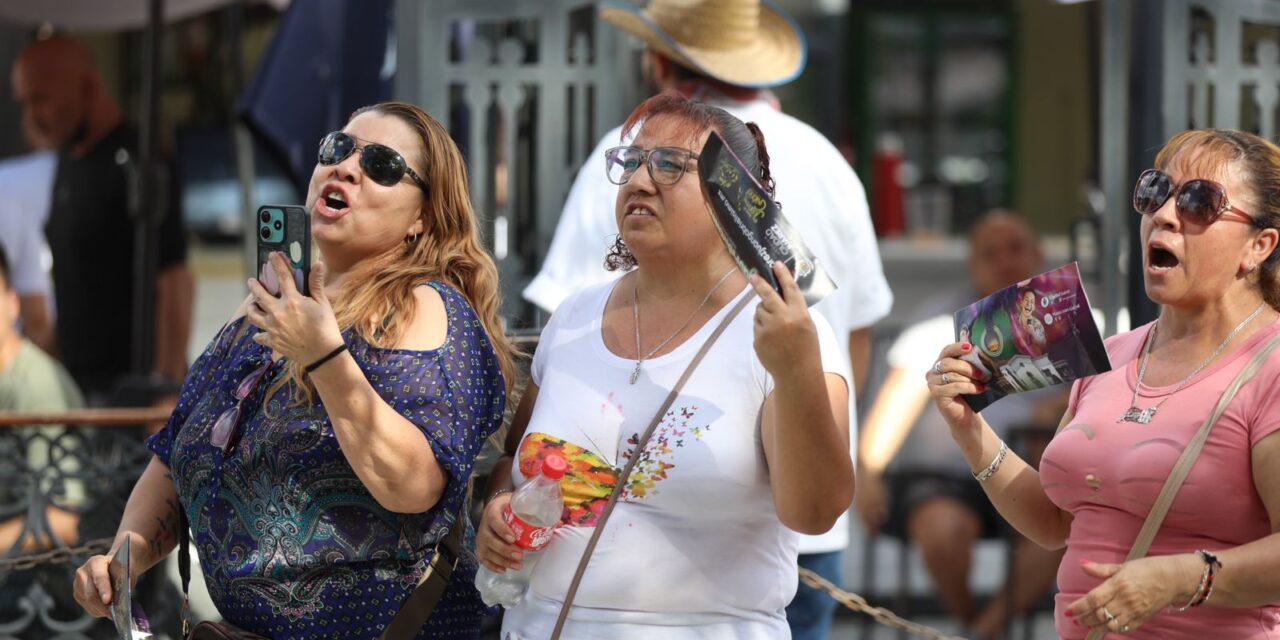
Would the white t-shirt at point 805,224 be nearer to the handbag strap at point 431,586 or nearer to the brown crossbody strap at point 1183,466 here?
the handbag strap at point 431,586

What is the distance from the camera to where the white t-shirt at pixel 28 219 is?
7.21 m

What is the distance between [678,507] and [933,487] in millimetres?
3794

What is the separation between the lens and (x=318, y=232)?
9.65 feet

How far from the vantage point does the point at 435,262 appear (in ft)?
9.83

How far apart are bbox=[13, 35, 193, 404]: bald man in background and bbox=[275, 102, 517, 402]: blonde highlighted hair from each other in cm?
443

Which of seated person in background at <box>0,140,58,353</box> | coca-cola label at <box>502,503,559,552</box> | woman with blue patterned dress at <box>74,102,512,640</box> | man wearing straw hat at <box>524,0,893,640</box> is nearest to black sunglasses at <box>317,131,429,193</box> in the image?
woman with blue patterned dress at <box>74,102,512,640</box>

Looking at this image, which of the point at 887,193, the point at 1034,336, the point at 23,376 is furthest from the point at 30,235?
the point at 887,193

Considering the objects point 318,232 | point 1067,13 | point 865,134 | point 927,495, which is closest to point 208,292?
point 865,134

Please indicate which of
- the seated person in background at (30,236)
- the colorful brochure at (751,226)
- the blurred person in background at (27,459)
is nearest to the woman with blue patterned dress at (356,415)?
the colorful brochure at (751,226)

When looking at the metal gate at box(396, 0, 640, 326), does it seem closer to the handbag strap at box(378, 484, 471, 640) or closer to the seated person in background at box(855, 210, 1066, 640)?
the seated person in background at box(855, 210, 1066, 640)

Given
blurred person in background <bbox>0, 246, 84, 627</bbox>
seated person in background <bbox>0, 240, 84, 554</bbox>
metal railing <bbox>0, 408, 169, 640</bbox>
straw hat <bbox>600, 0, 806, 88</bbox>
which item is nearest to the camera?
straw hat <bbox>600, 0, 806, 88</bbox>

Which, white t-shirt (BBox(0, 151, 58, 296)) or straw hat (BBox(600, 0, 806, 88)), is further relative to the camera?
white t-shirt (BBox(0, 151, 58, 296))

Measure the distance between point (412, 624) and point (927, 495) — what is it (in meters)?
3.80

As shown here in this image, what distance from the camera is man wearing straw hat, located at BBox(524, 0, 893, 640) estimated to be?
3.95 m
